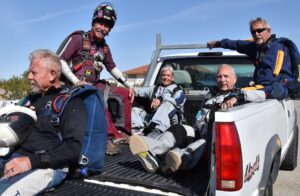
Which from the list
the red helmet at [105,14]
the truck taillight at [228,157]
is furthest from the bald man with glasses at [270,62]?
the truck taillight at [228,157]

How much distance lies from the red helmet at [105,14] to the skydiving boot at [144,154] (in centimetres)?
172

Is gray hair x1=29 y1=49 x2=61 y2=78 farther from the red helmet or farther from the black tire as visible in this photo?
the black tire

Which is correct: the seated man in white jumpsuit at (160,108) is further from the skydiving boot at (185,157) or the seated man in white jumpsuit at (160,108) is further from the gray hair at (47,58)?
the gray hair at (47,58)

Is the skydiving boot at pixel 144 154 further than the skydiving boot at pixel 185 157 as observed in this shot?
Yes

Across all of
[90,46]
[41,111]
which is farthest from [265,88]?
[41,111]

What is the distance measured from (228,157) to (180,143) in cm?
119

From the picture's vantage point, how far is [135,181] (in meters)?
2.61

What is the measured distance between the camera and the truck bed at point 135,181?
7.95ft

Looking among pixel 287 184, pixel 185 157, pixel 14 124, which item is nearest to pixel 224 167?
pixel 185 157

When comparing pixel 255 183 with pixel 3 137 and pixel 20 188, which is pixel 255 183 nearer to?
pixel 20 188

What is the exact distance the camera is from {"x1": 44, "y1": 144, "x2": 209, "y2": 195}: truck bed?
242cm

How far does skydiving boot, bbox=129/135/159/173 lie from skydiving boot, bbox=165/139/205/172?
13 cm

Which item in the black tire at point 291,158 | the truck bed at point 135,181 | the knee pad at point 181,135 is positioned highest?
the knee pad at point 181,135

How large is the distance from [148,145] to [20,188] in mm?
1070
